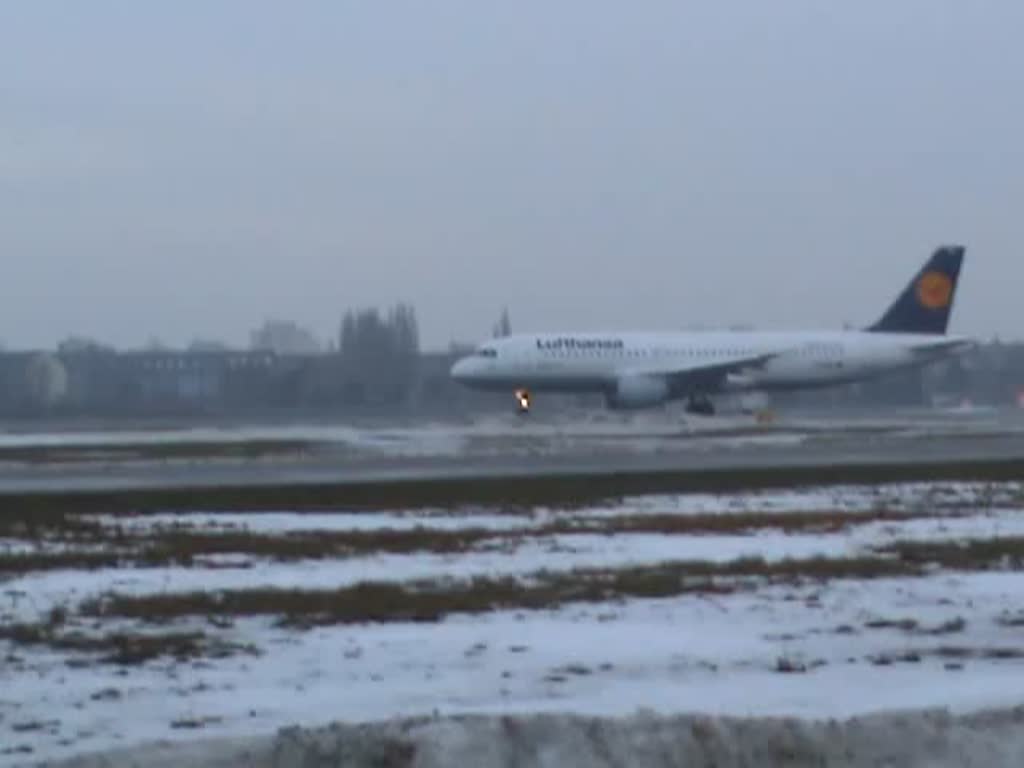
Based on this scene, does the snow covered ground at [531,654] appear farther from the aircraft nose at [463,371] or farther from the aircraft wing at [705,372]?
Answer: the aircraft wing at [705,372]

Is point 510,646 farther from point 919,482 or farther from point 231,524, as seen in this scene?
point 919,482

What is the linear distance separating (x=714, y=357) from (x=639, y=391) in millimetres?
5957

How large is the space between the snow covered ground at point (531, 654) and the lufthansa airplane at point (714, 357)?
52.5 meters

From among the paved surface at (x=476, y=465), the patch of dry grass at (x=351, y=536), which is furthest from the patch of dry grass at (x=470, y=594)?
the paved surface at (x=476, y=465)

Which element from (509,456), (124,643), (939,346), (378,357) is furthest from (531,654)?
(378,357)

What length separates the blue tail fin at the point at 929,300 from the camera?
79375mm

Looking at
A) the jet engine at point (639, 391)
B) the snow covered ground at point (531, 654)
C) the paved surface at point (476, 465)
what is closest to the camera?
the snow covered ground at point (531, 654)

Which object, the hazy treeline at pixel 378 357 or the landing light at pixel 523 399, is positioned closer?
the landing light at pixel 523 399

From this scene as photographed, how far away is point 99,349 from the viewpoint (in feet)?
634

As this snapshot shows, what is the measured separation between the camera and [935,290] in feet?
262

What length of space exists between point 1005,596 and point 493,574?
180 inches

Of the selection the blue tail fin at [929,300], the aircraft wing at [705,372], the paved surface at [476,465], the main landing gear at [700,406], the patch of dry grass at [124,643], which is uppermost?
the blue tail fin at [929,300]

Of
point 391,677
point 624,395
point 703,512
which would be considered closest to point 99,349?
point 624,395

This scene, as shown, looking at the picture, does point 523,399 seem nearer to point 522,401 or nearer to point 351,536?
point 522,401
